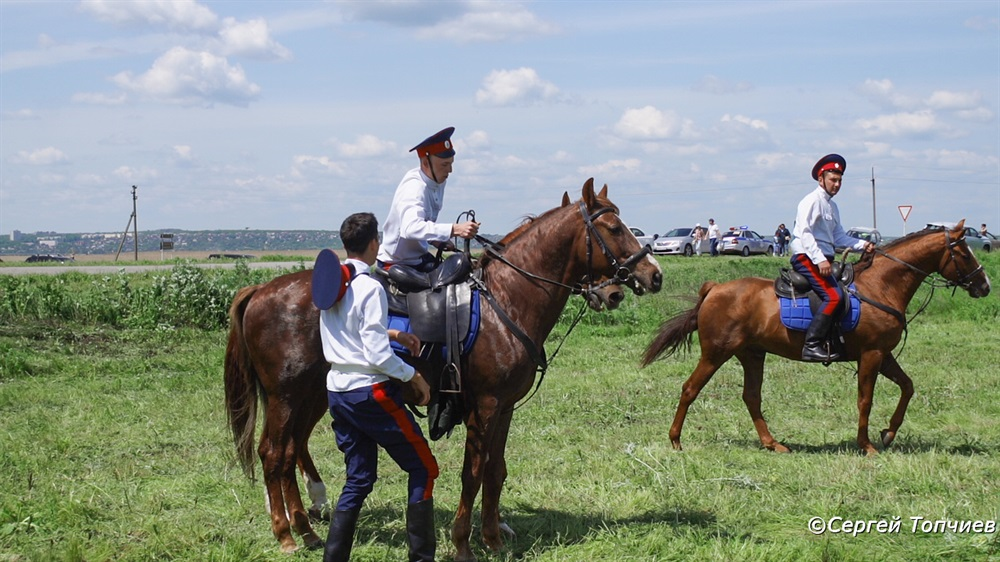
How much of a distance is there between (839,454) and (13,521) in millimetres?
6948

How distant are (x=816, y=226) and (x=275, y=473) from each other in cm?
610

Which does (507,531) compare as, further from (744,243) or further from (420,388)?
(744,243)

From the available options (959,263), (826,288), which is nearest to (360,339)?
(826,288)

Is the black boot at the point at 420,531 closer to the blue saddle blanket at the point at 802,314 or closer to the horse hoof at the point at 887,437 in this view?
the blue saddle blanket at the point at 802,314

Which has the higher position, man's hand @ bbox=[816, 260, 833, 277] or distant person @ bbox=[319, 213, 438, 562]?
man's hand @ bbox=[816, 260, 833, 277]

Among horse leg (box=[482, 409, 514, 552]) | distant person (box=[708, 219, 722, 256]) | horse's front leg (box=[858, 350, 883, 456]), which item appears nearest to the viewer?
horse leg (box=[482, 409, 514, 552])

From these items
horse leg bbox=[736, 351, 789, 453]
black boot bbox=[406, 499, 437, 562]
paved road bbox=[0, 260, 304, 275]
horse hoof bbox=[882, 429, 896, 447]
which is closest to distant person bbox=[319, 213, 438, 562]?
black boot bbox=[406, 499, 437, 562]

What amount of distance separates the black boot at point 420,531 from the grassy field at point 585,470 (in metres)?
0.75

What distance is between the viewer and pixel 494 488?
21.9 ft

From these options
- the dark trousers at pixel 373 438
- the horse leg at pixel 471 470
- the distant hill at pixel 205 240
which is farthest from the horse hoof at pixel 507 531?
the distant hill at pixel 205 240

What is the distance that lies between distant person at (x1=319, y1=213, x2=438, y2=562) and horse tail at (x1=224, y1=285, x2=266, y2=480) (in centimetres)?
172

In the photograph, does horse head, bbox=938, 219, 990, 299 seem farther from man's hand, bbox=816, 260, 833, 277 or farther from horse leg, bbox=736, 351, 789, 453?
horse leg, bbox=736, 351, 789, 453

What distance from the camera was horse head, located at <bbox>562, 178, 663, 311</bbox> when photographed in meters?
6.67

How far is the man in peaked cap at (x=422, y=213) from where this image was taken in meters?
6.42
